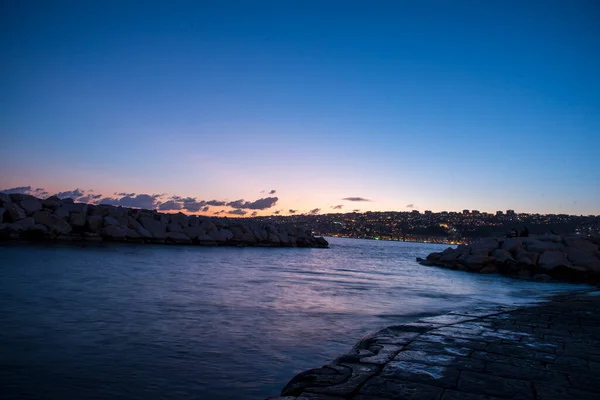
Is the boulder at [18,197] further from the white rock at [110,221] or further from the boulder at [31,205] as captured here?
the white rock at [110,221]

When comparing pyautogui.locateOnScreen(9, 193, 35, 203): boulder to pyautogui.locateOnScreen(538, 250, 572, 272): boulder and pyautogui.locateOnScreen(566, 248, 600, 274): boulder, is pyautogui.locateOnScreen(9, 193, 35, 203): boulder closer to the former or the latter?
pyautogui.locateOnScreen(538, 250, 572, 272): boulder

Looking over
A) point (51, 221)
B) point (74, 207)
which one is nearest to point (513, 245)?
point (74, 207)

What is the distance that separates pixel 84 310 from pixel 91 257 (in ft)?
23.6

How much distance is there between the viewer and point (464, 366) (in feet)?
8.82

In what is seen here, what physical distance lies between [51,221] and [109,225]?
294 cm

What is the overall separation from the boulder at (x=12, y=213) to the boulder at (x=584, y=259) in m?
21.8

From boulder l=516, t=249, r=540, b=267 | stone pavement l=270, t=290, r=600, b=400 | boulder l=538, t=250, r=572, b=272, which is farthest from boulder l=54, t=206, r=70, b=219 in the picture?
boulder l=538, t=250, r=572, b=272

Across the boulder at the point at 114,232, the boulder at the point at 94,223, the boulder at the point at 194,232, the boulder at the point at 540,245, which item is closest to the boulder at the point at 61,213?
the boulder at the point at 94,223

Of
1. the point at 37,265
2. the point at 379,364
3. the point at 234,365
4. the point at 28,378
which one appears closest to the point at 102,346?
the point at 28,378

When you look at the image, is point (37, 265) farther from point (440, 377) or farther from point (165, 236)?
point (165, 236)

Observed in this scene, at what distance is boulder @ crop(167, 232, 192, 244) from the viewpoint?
72.2 ft

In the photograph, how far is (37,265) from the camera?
28.8 ft

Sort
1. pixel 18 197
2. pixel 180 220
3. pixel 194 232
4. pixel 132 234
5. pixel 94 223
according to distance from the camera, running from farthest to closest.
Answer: pixel 180 220, pixel 194 232, pixel 132 234, pixel 94 223, pixel 18 197

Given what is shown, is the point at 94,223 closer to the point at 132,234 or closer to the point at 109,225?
the point at 109,225
